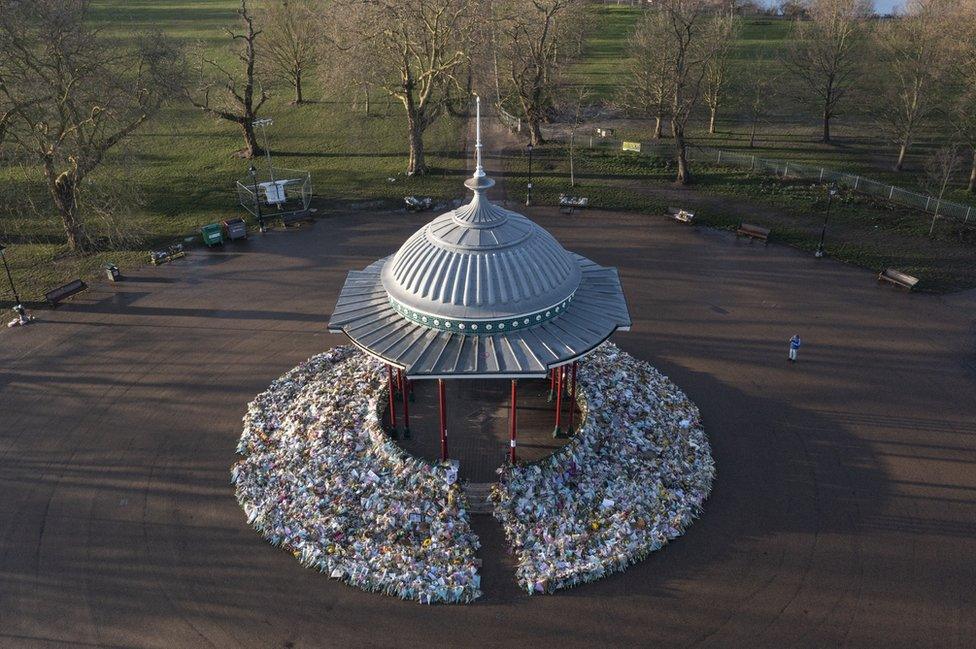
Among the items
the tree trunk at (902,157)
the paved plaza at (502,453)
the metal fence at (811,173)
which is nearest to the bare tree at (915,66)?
the tree trunk at (902,157)

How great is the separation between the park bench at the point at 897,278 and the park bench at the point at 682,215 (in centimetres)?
1088

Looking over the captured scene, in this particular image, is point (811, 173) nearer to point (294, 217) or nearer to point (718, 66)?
point (718, 66)

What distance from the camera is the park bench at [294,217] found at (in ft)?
139

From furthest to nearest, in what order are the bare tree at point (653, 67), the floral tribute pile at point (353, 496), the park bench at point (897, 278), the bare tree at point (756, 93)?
the bare tree at point (756, 93)
the bare tree at point (653, 67)
the park bench at point (897, 278)
the floral tribute pile at point (353, 496)

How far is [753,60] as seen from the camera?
69.8 meters

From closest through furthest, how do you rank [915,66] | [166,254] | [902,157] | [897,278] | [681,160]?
[897,278]
[166,254]
[915,66]
[681,160]
[902,157]

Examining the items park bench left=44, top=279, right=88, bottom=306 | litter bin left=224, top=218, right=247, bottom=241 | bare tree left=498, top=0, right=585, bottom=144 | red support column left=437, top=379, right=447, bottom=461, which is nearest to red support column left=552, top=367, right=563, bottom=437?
red support column left=437, top=379, right=447, bottom=461

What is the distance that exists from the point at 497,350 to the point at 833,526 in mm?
12017

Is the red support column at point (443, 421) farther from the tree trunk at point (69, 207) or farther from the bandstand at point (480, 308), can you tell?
the tree trunk at point (69, 207)

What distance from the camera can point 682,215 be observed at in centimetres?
4178

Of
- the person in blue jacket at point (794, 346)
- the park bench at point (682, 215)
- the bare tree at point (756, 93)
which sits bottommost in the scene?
the person in blue jacket at point (794, 346)

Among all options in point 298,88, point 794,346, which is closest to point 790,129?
point 794,346

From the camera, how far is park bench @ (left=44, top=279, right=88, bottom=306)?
3356 cm

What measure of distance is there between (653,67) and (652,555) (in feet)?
144
